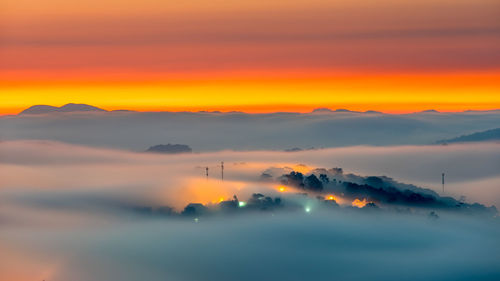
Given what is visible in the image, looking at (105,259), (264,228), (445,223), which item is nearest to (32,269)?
(105,259)

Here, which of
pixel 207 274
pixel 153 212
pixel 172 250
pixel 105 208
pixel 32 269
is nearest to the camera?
pixel 32 269

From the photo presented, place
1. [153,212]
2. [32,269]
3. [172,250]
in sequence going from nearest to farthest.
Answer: [32,269]
[172,250]
[153,212]

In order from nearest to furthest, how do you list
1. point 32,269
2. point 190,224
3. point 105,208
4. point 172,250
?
1. point 32,269
2. point 172,250
3. point 190,224
4. point 105,208

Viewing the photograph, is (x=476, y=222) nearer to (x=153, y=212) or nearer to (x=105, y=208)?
(x=153, y=212)

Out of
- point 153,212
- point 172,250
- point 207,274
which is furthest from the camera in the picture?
point 153,212

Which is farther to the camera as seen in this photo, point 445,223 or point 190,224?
point 445,223

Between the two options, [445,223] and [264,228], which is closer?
[264,228]

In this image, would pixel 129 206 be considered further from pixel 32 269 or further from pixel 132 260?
pixel 32 269

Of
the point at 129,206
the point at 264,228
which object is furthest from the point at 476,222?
the point at 129,206
